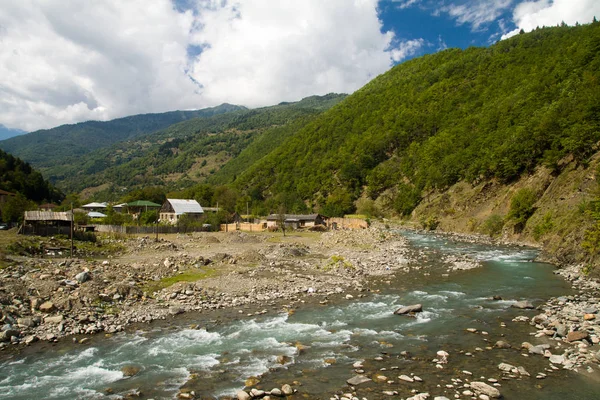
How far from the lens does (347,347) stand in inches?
520

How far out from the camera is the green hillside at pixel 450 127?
194 feet

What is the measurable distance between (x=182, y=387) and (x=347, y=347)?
602 cm

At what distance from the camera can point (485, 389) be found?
31.6 ft

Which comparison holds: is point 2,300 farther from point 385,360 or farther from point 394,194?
point 394,194

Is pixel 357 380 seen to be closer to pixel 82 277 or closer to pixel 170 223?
pixel 82 277

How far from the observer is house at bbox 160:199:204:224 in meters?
85.9

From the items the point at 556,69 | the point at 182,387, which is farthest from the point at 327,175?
the point at 182,387

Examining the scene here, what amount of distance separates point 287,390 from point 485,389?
5.50 m

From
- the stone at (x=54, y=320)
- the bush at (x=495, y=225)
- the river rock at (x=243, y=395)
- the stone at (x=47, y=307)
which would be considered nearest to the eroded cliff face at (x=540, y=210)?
the bush at (x=495, y=225)

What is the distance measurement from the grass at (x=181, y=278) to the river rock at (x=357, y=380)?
14211 millimetres

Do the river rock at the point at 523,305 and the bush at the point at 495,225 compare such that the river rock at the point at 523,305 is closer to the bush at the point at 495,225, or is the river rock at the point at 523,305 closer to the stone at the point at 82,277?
the stone at the point at 82,277

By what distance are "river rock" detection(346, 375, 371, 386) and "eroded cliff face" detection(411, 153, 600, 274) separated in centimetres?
2139

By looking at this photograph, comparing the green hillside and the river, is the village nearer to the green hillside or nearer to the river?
the green hillside

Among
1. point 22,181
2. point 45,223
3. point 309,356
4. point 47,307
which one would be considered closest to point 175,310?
point 47,307
